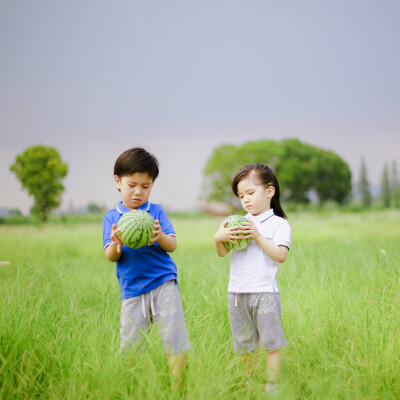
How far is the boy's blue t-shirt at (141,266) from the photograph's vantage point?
3188 mm

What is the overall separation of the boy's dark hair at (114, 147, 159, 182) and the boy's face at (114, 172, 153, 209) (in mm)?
36

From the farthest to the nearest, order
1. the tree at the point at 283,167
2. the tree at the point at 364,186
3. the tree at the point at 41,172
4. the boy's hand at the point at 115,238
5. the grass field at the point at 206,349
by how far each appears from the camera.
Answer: the tree at the point at 364,186, the tree at the point at 283,167, the tree at the point at 41,172, the boy's hand at the point at 115,238, the grass field at the point at 206,349

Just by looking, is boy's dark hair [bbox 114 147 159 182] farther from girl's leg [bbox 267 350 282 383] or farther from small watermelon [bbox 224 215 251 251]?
girl's leg [bbox 267 350 282 383]

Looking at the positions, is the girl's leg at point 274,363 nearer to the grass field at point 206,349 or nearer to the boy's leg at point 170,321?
the grass field at point 206,349

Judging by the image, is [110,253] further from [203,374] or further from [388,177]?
[388,177]

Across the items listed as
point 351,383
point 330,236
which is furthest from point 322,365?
point 330,236

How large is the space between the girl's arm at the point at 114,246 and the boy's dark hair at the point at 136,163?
50cm

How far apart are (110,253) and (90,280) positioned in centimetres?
322

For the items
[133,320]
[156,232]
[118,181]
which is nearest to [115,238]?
[156,232]

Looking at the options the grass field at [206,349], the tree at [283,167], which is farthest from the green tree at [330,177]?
the grass field at [206,349]

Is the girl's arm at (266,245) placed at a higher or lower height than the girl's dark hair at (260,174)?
lower

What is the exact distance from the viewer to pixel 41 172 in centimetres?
1919

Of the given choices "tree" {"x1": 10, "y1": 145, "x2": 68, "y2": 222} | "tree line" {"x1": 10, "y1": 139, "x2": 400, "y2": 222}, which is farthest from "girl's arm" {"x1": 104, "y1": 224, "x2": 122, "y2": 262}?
"tree line" {"x1": 10, "y1": 139, "x2": 400, "y2": 222}

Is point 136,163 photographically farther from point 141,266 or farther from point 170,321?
point 170,321
